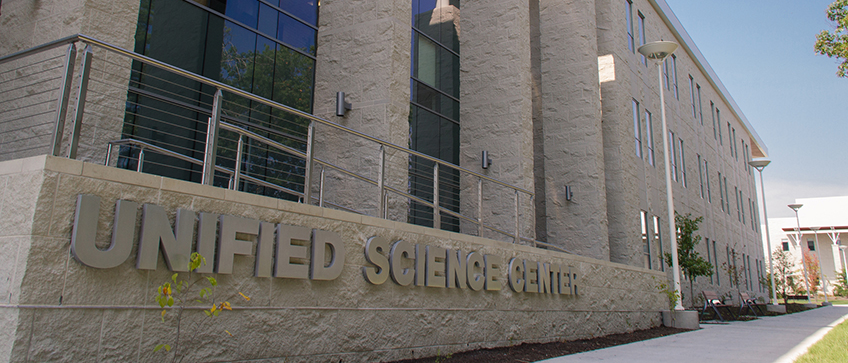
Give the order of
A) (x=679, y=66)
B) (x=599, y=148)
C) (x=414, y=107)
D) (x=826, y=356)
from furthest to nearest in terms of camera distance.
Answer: (x=679, y=66) → (x=599, y=148) → (x=414, y=107) → (x=826, y=356)

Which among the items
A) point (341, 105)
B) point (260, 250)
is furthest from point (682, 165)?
point (260, 250)

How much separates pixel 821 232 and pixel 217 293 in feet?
255

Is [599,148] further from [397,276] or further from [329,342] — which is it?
[329,342]

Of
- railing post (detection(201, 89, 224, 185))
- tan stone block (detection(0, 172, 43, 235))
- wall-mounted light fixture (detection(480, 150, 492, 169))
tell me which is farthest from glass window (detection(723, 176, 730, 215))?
tan stone block (detection(0, 172, 43, 235))

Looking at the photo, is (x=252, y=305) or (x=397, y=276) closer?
(x=252, y=305)

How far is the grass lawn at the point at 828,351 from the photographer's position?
771cm

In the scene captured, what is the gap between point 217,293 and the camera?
199 inches

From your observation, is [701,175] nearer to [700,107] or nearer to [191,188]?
[700,107]

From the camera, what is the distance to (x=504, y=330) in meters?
9.11

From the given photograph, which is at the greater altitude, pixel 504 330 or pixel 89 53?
pixel 89 53

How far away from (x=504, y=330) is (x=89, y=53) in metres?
6.92

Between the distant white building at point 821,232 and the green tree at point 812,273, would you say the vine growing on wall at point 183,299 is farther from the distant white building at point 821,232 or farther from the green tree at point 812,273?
the distant white building at point 821,232

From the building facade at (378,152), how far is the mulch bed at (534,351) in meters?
0.21

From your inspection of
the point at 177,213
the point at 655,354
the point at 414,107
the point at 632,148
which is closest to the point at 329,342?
the point at 177,213
